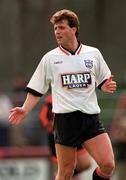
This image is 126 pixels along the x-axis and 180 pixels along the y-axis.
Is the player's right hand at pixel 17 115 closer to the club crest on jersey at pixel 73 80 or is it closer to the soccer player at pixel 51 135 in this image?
the club crest on jersey at pixel 73 80

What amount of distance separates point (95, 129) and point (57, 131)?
0.37m

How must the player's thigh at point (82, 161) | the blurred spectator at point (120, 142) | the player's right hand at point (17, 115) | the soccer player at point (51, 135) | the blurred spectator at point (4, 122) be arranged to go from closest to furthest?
1. the player's right hand at point (17, 115)
2. the soccer player at point (51, 135)
3. the player's thigh at point (82, 161)
4. the blurred spectator at point (120, 142)
5. the blurred spectator at point (4, 122)

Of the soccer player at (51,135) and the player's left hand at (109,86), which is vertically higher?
the player's left hand at (109,86)

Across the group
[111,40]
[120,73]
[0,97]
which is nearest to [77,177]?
[0,97]

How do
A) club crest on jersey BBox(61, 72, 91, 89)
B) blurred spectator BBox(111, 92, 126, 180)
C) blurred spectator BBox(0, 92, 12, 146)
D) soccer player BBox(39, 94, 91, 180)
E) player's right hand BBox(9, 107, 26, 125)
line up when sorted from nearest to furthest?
club crest on jersey BBox(61, 72, 91, 89), player's right hand BBox(9, 107, 26, 125), soccer player BBox(39, 94, 91, 180), blurred spectator BBox(111, 92, 126, 180), blurred spectator BBox(0, 92, 12, 146)

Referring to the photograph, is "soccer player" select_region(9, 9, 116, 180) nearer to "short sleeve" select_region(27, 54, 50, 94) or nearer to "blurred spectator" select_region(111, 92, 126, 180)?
"short sleeve" select_region(27, 54, 50, 94)

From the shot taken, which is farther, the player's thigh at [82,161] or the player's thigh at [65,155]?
the player's thigh at [82,161]

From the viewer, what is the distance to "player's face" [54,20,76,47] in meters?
8.39

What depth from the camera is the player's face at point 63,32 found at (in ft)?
27.5

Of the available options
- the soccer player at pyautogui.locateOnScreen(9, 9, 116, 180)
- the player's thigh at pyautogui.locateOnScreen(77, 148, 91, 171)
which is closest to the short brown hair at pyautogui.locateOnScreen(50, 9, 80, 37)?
the soccer player at pyautogui.locateOnScreen(9, 9, 116, 180)

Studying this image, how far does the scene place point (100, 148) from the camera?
27.5ft

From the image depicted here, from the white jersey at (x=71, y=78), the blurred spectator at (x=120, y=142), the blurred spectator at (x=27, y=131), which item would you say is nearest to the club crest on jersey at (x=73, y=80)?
the white jersey at (x=71, y=78)

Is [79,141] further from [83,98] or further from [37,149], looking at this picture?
[37,149]

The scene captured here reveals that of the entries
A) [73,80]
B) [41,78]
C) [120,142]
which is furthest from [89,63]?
[120,142]
